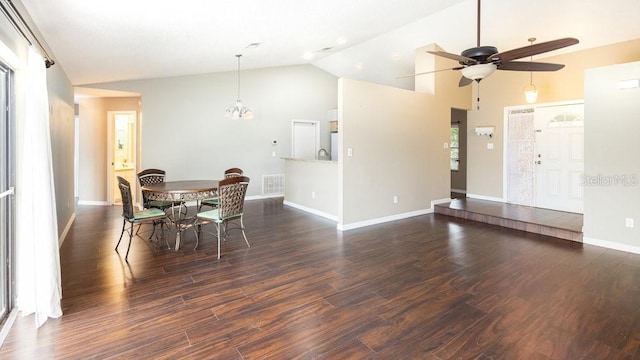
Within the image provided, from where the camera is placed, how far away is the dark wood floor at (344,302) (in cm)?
200

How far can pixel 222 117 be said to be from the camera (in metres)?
7.23

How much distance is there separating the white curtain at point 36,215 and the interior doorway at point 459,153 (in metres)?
7.79

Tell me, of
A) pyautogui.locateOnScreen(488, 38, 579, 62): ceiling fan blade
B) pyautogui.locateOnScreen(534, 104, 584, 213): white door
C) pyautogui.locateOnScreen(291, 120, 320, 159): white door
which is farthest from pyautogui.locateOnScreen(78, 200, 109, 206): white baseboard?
pyautogui.locateOnScreen(534, 104, 584, 213): white door

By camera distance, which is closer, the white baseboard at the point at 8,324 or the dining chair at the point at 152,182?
the white baseboard at the point at 8,324

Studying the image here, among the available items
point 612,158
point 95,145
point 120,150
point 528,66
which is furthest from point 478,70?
point 120,150

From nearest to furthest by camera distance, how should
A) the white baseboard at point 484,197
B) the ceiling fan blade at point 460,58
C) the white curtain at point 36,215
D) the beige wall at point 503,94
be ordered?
the white curtain at point 36,215 < the ceiling fan blade at point 460,58 < the beige wall at point 503,94 < the white baseboard at point 484,197

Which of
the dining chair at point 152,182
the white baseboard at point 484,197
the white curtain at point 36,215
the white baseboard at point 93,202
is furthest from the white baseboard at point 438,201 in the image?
the white baseboard at point 93,202

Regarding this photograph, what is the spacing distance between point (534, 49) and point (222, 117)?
608 cm

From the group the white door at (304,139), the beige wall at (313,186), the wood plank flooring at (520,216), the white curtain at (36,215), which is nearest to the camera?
the white curtain at (36,215)

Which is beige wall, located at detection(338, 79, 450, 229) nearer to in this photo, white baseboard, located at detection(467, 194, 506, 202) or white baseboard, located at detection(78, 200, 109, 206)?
white baseboard, located at detection(467, 194, 506, 202)

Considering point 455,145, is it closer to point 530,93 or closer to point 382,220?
point 530,93

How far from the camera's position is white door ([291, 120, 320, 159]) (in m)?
8.38

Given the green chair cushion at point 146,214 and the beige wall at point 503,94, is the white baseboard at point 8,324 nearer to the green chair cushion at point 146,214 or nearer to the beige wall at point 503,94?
the green chair cushion at point 146,214

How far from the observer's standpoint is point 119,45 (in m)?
3.76
